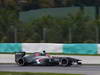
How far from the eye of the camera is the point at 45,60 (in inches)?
664

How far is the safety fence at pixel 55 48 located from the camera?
22141mm

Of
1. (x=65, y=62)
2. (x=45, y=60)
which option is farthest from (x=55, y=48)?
(x=65, y=62)

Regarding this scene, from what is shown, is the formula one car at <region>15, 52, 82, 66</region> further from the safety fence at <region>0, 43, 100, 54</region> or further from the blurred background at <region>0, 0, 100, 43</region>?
the blurred background at <region>0, 0, 100, 43</region>

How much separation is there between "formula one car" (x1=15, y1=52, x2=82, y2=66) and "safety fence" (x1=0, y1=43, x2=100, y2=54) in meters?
5.38

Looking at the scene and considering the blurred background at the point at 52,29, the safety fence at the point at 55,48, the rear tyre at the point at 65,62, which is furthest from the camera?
the blurred background at the point at 52,29

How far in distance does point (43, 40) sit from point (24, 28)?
322 centimetres

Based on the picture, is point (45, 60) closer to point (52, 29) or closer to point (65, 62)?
point (65, 62)

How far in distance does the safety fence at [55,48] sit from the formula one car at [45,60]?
212 inches

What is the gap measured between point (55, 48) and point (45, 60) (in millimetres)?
6171

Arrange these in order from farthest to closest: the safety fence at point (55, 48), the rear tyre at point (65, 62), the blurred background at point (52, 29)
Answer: the blurred background at point (52, 29), the safety fence at point (55, 48), the rear tyre at point (65, 62)

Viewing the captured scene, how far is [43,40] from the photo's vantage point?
91.6 ft

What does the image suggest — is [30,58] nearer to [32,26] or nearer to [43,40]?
[43,40]

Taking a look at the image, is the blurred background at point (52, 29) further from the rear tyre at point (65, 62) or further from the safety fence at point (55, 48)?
the rear tyre at point (65, 62)

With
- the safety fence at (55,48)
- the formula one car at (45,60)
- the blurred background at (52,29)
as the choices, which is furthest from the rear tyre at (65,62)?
the blurred background at (52,29)
